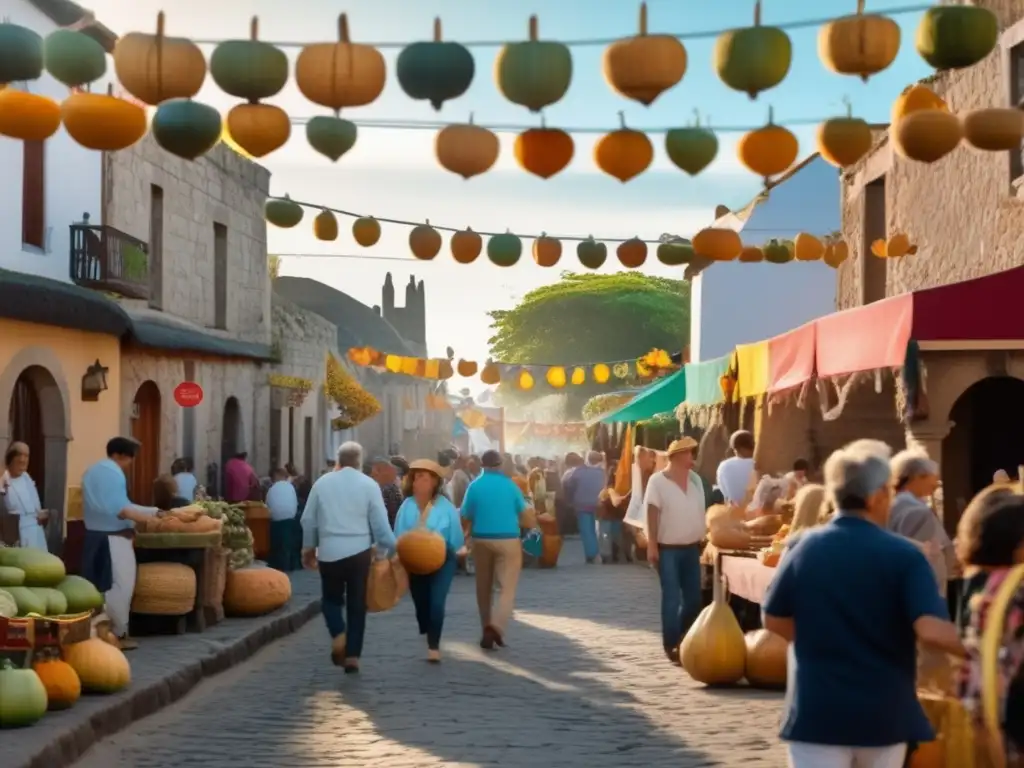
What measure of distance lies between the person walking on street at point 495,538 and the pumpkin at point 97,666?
413 cm

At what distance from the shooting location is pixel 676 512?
Answer: 42.8 ft

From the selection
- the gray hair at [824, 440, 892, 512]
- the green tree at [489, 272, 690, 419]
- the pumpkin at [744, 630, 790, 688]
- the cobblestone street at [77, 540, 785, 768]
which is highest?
the green tree at [489, 272, 690, 419]

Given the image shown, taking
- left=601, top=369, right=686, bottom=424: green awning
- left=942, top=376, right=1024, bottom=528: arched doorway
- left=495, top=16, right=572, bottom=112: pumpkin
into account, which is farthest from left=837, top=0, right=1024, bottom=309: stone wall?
left=495, top=16, right=572, bottom=112: pumpkin

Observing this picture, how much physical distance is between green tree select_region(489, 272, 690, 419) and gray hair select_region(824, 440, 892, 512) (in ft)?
242

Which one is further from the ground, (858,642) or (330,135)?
(330,135)

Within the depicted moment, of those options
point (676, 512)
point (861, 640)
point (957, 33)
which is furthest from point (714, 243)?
point (861, 640)

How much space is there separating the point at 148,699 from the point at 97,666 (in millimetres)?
460

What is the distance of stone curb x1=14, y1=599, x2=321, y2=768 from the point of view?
8922 millimetres

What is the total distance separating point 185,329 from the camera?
81.4ft

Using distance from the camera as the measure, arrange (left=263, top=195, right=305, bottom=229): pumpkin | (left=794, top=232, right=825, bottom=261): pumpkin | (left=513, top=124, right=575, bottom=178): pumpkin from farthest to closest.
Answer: (left=794, top=232, right=825, bottom=261): pumpkin → (left=263, top=195, right=305, bottom=229): pumpkin → (left=513, top=124, right=575, bottom=178): pumpkin

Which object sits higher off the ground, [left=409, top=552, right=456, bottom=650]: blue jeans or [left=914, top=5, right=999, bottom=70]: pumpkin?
[left=914, top=5, right=999, bottom=70]: pumpkin

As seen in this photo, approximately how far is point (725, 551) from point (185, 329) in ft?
40.8

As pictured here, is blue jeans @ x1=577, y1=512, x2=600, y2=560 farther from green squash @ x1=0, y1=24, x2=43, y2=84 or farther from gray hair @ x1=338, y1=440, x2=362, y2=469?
green squash @ x1=0, y1=24, x2=43, y2=84

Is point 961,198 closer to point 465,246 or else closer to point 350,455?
point 465,246
